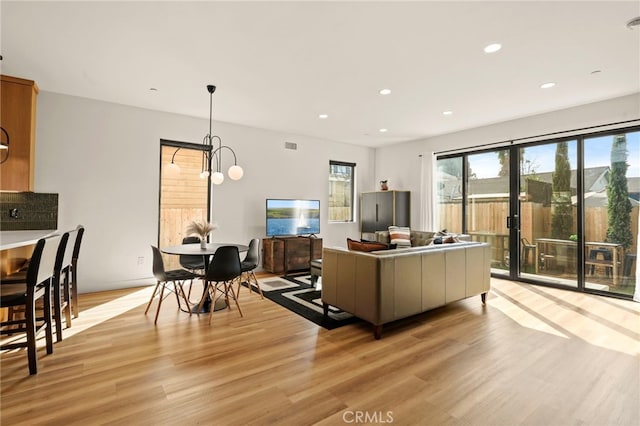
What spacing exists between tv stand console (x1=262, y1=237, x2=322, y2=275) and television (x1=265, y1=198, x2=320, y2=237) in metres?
0.23

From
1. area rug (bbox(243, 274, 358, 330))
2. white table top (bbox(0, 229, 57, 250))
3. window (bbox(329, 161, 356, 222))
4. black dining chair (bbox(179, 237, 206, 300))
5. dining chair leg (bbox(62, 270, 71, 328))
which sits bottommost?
area rug (bbox(243, 274, 358, 330))

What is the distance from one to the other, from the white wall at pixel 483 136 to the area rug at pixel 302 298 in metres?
3.02

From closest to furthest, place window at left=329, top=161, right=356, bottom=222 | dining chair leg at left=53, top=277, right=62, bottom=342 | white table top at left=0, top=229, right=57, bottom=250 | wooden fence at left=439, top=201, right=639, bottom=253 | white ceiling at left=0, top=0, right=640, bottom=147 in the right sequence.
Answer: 1. white table top at left=0, top=229, right=57, bottom=250
2. white ceiling at left=0, top=0, right=640, bottom=147
3. dining chair leg at left=53, top=277, right=62, bottom=342
4. wooden fence at left=439, top=201, right=639, bottom=253
5. window at left=329, top=161, right=356, bottom=222

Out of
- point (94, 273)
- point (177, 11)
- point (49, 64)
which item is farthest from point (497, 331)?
point (49, 64)

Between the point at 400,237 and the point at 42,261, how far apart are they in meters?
4.94

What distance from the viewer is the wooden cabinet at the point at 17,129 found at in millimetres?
3465

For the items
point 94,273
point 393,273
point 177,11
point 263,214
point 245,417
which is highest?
point 177,11

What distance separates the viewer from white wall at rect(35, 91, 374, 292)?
409 centimetres

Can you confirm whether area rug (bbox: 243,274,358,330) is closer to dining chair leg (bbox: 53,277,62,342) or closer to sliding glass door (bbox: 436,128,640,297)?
dining chair leg (bbox: 53,277,62,342)

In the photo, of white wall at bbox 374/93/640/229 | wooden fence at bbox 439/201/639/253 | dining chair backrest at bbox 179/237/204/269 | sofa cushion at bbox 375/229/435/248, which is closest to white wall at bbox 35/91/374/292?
dining chair backrest at bbox 179/237/204/269

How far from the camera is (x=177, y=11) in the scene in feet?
7.68

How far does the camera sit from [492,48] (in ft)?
9.34

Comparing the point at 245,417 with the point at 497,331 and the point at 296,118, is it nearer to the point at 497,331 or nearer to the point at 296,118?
the point at 497,331

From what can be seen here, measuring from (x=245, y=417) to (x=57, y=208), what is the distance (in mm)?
3982
